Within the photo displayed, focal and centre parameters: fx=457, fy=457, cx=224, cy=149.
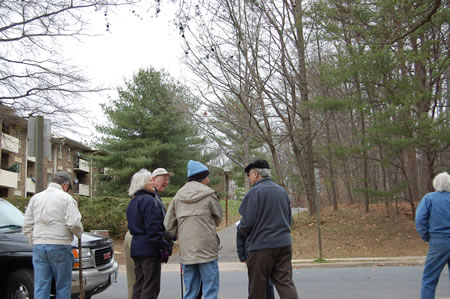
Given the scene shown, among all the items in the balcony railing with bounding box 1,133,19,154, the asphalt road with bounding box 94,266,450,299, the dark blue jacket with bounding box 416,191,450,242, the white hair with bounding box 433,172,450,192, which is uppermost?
the balcony railing with bounding box 1,133,19,154

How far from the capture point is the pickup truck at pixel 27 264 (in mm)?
6633

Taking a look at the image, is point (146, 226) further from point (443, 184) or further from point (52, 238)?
point (443, 184)

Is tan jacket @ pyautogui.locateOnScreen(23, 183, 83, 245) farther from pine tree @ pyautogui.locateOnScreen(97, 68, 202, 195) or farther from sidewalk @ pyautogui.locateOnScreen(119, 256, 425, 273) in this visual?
pine tree @ pyautogui.locateOnScreen(97, 68, 202, 195)

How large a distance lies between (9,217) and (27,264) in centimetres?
130

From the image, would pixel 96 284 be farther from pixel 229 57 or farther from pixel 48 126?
pixel 229 57

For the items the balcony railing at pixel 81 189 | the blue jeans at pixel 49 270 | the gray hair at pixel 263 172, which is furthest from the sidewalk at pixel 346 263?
the balcony railing at pixel 81 189

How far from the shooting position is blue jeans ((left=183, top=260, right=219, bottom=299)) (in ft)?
17.7

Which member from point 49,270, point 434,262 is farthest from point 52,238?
point 434,262

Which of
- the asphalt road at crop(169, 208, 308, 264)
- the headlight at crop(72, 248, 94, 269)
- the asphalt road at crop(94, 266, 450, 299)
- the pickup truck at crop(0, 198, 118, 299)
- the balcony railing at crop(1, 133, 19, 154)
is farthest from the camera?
the balcony railing at crop(1, 133, 19, 154)

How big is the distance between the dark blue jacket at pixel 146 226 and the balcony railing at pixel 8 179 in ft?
113

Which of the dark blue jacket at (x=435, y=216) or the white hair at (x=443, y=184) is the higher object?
the white hair at (x=443, y=184)

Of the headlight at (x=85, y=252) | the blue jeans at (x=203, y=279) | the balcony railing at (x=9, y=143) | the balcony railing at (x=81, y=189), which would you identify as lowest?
the blue jeans at (x=203, y=279)

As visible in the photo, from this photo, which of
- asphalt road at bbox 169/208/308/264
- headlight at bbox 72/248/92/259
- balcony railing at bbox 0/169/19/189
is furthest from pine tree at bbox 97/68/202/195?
headlight at bbox 72/248/92/259

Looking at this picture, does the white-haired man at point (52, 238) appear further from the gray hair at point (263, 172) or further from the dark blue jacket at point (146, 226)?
the gray hair at point (263, 172)
